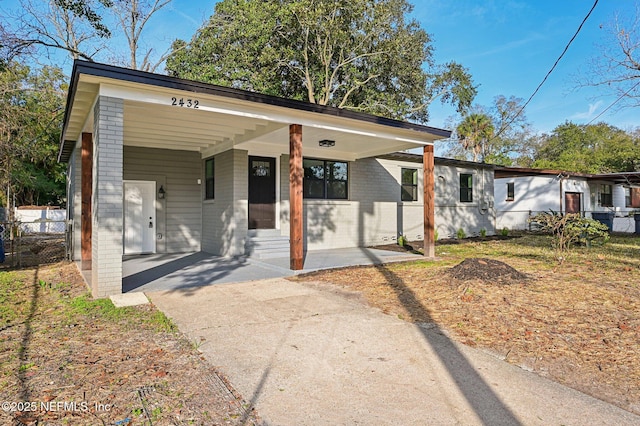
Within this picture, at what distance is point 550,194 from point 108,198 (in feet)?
75.7

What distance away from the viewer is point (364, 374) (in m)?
3.17

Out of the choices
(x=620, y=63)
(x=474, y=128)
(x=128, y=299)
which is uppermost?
(x=474, y=128)

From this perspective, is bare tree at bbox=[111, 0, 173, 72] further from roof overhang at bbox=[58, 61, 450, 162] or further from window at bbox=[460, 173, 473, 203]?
window at bbox=[460, 173, 473, 203]

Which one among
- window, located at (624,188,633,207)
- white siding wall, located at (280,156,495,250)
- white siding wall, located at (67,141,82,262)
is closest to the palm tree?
window, located at (624,188,633,207)

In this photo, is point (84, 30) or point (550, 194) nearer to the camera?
point (84, 30)

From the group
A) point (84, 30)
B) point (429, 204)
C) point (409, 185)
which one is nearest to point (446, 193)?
point (409, 185)

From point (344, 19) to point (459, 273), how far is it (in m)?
15.5

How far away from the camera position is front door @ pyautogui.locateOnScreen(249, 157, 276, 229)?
34.5ft

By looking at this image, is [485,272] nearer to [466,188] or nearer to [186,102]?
[186,102]

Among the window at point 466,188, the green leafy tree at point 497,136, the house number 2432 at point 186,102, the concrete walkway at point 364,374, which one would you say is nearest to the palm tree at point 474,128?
the green leafy tree at point 497,136

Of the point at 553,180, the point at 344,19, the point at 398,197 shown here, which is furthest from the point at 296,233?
the point at 553,180

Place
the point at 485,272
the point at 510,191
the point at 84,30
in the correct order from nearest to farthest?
the point at 485,272 → the point at 84,30 → the point at 510,191

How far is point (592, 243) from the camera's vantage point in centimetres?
1321

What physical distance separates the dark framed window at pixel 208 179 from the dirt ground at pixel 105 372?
Answer: 6.18 metres
